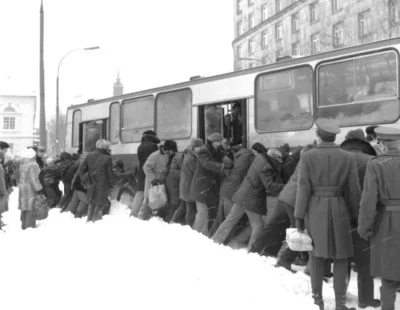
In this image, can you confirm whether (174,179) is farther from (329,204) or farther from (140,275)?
(329,204)

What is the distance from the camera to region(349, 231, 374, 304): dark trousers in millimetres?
5645

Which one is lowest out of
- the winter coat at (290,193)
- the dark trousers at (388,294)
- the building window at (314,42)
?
the dark trousers at (388,294)

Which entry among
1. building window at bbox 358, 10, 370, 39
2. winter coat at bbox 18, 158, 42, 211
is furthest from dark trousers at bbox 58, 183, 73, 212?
building window at bbox 358, 10, 370, 39

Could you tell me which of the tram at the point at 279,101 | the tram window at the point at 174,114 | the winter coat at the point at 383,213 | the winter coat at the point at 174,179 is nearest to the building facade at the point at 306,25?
the tram at the point at 279,101

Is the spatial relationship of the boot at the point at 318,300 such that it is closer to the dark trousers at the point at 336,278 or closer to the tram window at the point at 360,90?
the dark trousers at the point at 336,278

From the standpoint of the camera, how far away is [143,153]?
11.1 metres

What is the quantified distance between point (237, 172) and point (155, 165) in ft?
8.72

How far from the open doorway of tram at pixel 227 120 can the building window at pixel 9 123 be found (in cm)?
7128

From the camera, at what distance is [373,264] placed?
504 cm

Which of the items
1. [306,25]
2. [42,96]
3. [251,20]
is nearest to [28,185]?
[42,96]

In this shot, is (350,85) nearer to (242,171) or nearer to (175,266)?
(242,171)

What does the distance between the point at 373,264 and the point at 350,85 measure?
4.26m

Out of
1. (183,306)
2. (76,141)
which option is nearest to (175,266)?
(183,306)

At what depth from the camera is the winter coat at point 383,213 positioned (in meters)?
4.88
